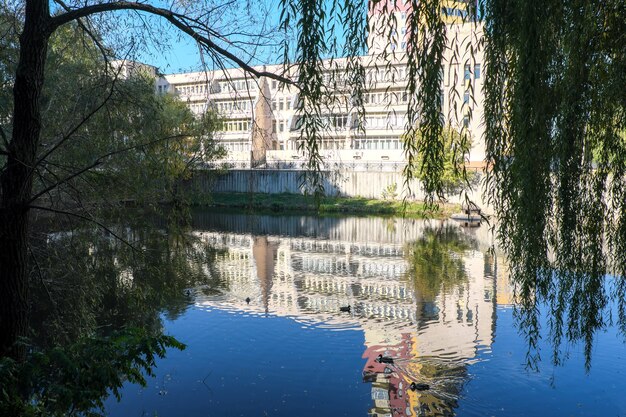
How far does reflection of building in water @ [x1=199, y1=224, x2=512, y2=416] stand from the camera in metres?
6.70

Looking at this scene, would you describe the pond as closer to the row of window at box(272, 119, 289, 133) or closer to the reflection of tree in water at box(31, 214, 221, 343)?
the reflection of tree in water at box(31, 214, 221, 343)

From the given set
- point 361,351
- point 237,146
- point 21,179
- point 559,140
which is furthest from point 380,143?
point 21,179

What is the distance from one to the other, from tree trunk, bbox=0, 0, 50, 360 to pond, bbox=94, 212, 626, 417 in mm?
2954

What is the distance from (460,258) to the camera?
14.7 meters

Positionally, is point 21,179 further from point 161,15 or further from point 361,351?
point 361,351

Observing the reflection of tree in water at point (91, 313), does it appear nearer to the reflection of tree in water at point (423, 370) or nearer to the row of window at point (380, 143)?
the reflection of tree in water at point (423, 370)

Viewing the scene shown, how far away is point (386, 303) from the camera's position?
406 inches

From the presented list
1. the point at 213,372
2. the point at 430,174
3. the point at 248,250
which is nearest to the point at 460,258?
the point at 248,250

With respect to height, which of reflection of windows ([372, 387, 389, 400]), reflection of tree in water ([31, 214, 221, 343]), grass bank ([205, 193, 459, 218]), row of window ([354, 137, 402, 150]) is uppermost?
row of window ([354, 137, 402, 150])

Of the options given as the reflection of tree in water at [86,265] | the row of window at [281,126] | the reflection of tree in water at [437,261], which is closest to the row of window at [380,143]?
the row of window at [281,126]

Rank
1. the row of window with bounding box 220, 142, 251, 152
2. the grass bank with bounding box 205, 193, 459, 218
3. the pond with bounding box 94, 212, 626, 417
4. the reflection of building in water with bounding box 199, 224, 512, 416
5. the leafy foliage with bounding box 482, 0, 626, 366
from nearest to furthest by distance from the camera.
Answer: the leafy foliage with bounding box 482, 0, 626, 366, the pond with bounding box 94, 212, 626, 417, the reflection of building in water with bounding box 199, 224, 512, 416, the grass bank with bounding box 205, 193, 459, 218, the row of window with bounding box 220, 142, 251, 152

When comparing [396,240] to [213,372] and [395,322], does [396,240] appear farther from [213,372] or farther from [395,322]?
[213,372]

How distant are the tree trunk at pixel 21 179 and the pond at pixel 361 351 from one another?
2.95 meters

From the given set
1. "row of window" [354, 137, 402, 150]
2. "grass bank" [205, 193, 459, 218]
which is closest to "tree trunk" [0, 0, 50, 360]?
"grass bank" [205, 193, 459, 218]
